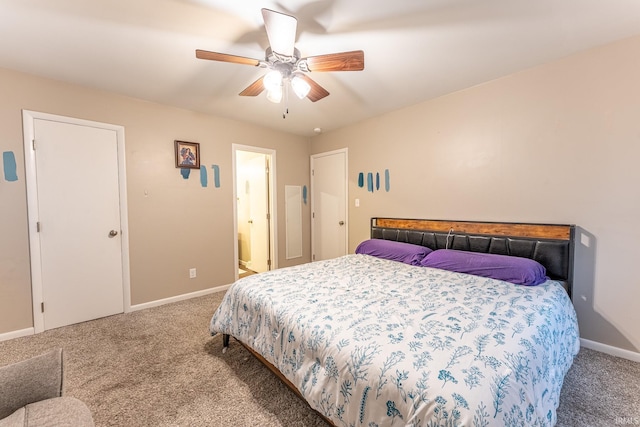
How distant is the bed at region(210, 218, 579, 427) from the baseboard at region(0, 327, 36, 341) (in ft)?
6.26

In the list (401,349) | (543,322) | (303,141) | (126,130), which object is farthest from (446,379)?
(303,141)

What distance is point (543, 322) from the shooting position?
1453 millimetres

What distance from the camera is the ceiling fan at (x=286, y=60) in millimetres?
1582

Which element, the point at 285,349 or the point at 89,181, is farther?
the point at 89,181

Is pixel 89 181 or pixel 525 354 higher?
pixel 89 181

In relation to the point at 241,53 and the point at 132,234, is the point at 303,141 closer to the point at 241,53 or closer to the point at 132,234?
the point at 241,53

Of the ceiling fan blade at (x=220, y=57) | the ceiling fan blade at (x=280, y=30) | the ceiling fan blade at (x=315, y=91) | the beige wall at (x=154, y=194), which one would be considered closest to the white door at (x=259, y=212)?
the beige wall at (x=154, y=194)

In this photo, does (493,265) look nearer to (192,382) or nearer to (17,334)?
(192,382)

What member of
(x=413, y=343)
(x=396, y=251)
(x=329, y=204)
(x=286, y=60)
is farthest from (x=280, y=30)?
(x=329, y=204)

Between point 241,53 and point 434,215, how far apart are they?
2.61 metres

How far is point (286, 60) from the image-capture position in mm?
1873

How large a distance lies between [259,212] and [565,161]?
3.98 meters

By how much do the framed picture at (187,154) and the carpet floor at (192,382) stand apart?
196 cm

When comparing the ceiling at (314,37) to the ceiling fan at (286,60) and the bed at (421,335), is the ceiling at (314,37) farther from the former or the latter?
the bed at (421,335)
